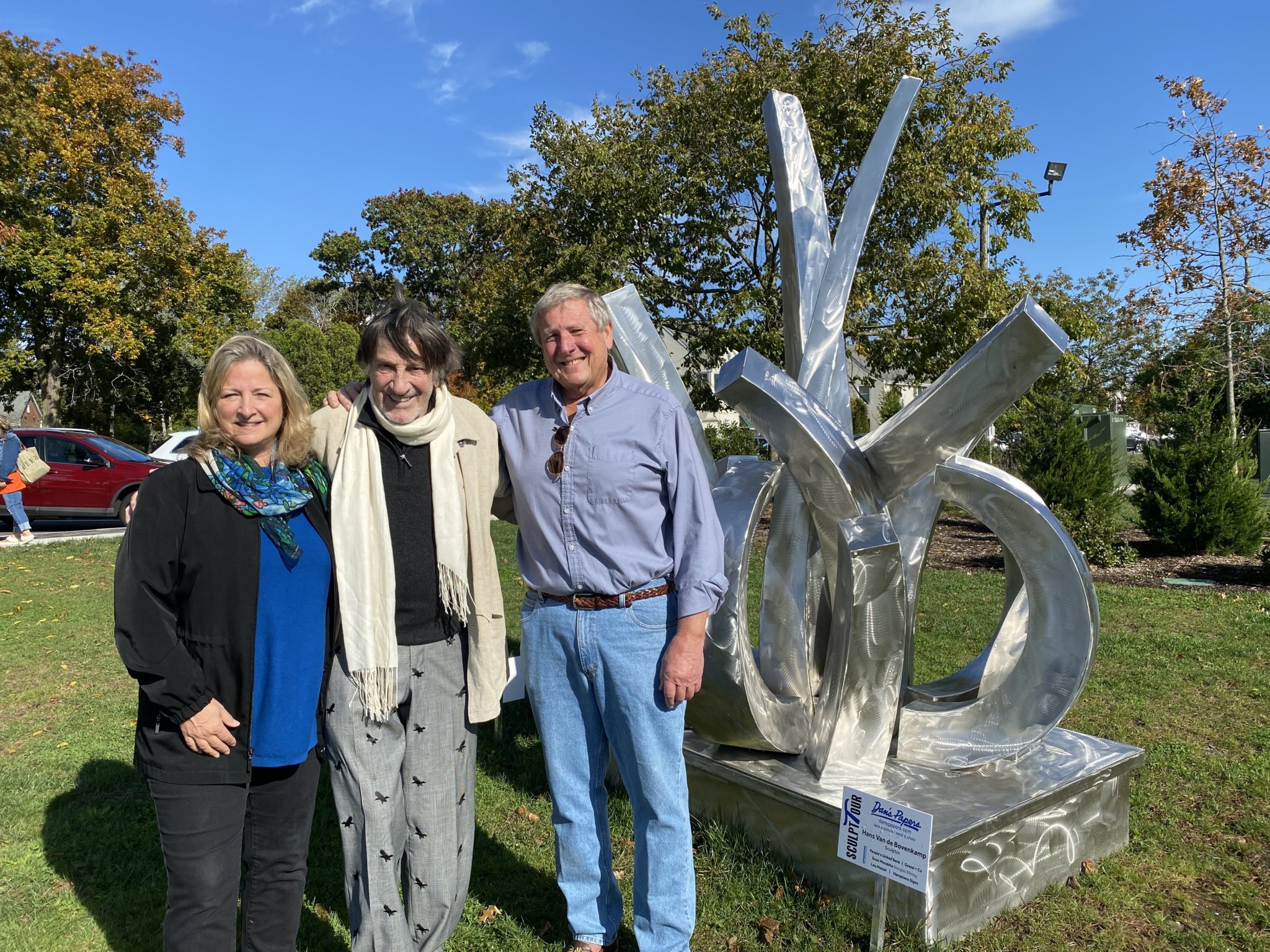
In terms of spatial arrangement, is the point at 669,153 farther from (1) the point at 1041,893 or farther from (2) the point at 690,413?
(1) the point at 1041,893

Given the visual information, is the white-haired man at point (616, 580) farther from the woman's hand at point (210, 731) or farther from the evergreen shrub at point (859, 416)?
the evergreen shrub at point (859, 416)

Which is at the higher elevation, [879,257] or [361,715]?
Answer: [879,257]

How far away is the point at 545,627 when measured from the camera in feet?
8.80

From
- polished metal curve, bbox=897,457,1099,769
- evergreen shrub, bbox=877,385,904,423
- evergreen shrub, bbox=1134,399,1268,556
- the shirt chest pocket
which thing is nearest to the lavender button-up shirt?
the shirt chest pocket

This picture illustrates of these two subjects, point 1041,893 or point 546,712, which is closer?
point 546,712

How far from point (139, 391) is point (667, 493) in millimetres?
24097

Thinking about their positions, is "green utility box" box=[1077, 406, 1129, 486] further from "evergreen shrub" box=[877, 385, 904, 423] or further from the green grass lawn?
the green grass lawn

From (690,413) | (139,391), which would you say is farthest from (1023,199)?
(139,391)

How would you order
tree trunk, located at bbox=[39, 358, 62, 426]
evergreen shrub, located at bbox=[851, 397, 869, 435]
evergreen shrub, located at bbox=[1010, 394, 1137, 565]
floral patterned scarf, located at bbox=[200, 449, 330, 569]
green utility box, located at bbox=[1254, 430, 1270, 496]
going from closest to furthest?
floral patterned scarf, located at bbox=[200, 449, 330, 569], evergreen shrub, located at bbox=[1010, 394, 1137, 565], evergreen shrub, located at bbox=[851, 397, 869, 435], tree trunk, located at bbox=[39, 358, 62, 426], green utility box, located at bbox=[1254, 430, 1270, 496]

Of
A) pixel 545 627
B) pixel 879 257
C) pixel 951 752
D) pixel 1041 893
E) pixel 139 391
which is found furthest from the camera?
pixel 139 391

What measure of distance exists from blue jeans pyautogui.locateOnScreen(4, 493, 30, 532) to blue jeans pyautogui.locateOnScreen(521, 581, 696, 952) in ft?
42.3

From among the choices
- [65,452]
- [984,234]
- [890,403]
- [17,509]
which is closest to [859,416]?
[890,403]

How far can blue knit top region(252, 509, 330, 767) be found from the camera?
7.63 feet

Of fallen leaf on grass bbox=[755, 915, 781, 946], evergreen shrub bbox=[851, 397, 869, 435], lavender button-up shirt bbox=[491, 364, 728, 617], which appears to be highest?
evergreen shrub bbox=[851, 397, 869, 435]
